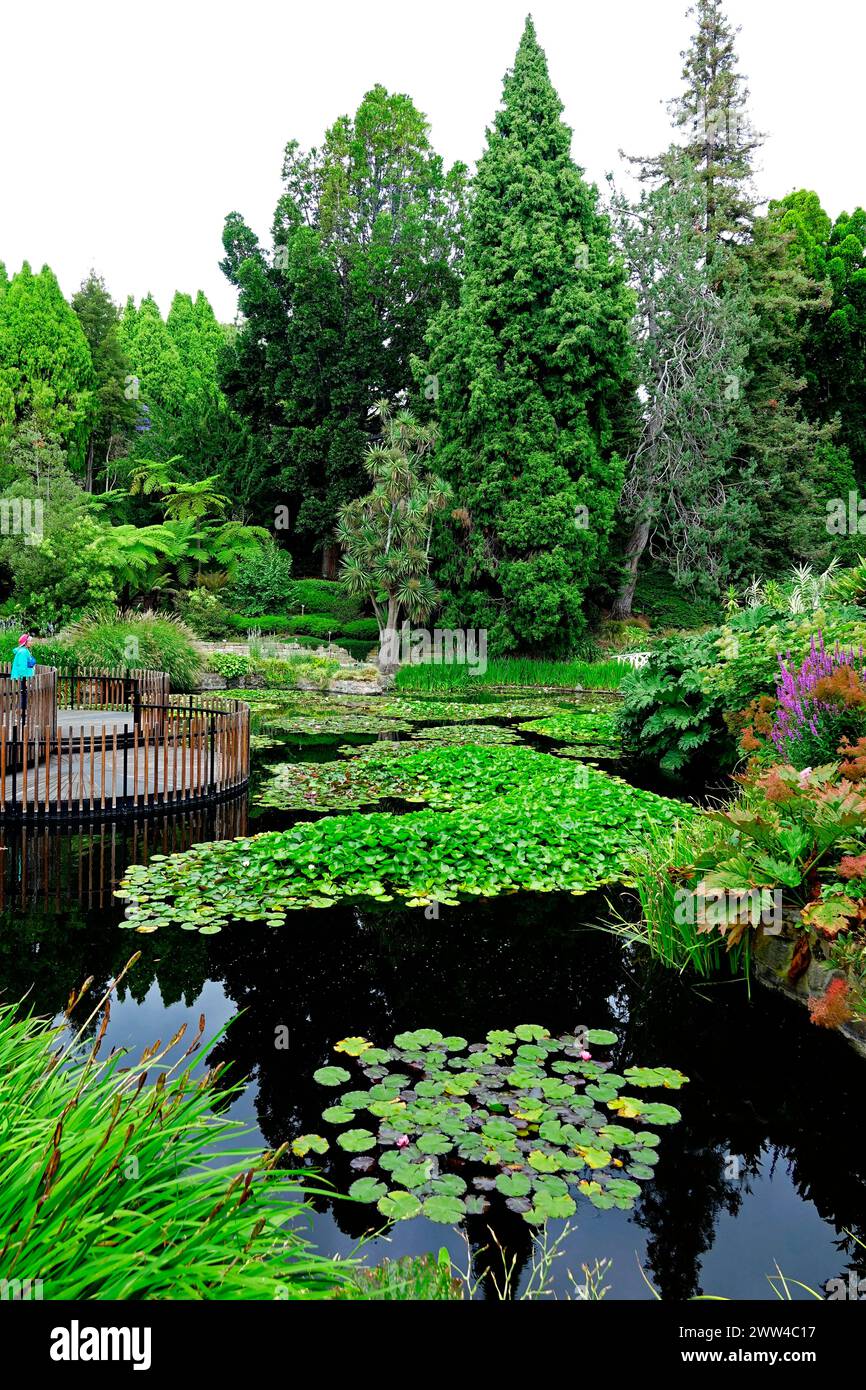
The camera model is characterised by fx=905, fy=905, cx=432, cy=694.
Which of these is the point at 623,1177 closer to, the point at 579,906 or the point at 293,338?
the point at 579,906

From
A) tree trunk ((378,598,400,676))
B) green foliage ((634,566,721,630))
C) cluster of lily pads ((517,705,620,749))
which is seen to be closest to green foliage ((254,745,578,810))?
cluster of lily pads ((517,705,620,749))

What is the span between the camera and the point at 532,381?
25.5 meters

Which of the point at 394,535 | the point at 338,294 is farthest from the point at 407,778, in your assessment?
the point at 338,294

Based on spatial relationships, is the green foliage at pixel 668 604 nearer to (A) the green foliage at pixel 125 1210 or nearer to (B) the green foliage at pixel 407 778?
(B) the green foliage at pixel 407 778

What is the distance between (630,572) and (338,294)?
552 inches

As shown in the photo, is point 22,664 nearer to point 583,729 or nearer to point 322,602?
point 583,729

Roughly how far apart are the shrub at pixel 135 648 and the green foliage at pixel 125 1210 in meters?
15.3

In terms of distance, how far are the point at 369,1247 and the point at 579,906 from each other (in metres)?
4.21

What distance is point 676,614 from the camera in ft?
98.2

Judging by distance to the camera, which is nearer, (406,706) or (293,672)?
(406,706)

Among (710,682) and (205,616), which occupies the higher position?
(205,616)

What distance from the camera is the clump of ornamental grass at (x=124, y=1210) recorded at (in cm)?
214

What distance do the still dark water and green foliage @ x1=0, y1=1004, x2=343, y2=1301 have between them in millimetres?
784
